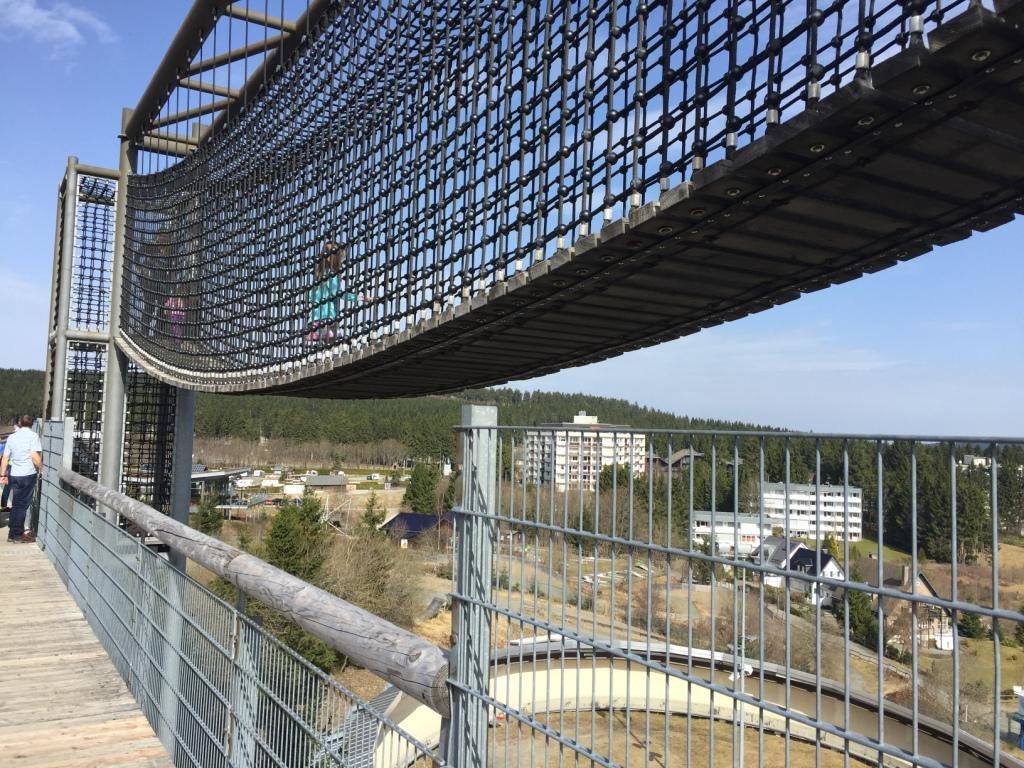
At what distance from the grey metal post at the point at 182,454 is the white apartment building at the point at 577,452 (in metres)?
11.1

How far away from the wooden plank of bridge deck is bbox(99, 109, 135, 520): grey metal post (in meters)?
5.75

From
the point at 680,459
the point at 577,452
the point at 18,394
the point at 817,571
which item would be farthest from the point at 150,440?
the point at 18,394

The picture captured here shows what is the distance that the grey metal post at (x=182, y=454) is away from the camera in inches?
468

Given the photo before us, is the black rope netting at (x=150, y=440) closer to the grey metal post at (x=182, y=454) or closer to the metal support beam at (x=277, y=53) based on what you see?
the grey metal post at (x=182, y=454)

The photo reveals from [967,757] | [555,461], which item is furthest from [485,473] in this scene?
[967,757]

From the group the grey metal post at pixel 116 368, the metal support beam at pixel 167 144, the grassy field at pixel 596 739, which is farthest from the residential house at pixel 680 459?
the metal support beam at pixel 167 144

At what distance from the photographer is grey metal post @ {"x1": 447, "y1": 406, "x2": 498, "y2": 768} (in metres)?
1.69

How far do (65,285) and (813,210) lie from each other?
435 inches

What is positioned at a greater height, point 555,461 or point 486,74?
point 486,74

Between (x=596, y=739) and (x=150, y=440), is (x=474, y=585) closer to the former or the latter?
(x=596, y=739)

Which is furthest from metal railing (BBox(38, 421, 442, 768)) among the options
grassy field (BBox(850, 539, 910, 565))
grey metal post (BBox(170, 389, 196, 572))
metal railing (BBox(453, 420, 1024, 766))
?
grey metal post (BBox(170, 389, 196, 572))

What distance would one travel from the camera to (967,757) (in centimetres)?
124

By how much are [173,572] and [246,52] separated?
768cm

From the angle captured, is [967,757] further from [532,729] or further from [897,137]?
[897,137]
